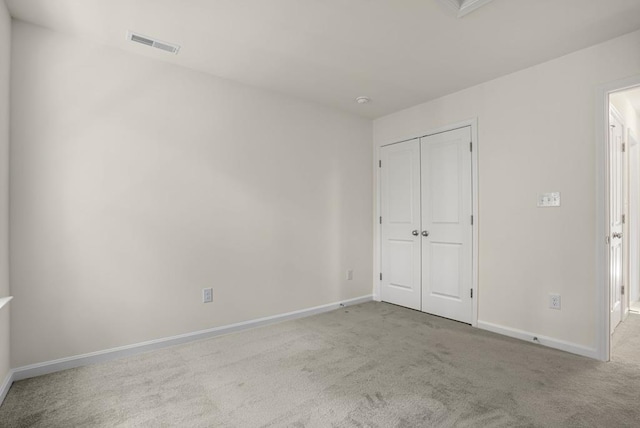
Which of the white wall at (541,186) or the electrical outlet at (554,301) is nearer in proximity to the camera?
the white wall at (541,186)

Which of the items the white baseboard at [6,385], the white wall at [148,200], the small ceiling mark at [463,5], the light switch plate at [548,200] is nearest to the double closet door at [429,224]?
the light switch plate at [548,200]

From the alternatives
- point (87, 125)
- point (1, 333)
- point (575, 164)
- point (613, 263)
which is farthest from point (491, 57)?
point (1, 333)

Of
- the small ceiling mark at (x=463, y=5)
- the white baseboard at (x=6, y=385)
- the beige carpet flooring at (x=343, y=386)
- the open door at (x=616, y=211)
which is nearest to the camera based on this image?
the beige carpet flooring at (x=343, y=386)

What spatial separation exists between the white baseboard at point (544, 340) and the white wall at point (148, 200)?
5.78ft

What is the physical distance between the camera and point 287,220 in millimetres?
3609

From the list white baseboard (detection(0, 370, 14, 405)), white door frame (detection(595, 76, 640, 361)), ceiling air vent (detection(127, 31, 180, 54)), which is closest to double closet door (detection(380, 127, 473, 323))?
white door frame (detection(595, 76, 640, 361))

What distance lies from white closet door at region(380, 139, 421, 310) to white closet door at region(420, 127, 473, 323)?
0.11 m

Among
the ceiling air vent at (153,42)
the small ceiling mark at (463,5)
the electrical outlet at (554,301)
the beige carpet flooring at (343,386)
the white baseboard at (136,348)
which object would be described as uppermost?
the small ceiling mark at (463,5)

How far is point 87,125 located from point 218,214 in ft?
4.02

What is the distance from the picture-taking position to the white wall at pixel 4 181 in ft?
6.70

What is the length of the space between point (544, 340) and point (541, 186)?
134cm

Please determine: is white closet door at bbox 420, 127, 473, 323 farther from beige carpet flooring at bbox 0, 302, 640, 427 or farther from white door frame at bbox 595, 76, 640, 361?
white door frame at bbox 595, 76, 640, 361

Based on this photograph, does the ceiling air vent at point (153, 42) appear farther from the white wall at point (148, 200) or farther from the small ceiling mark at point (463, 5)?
the small ceiling mark at point (463, 5)

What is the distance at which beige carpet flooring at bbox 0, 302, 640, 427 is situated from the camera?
70.6 inches
